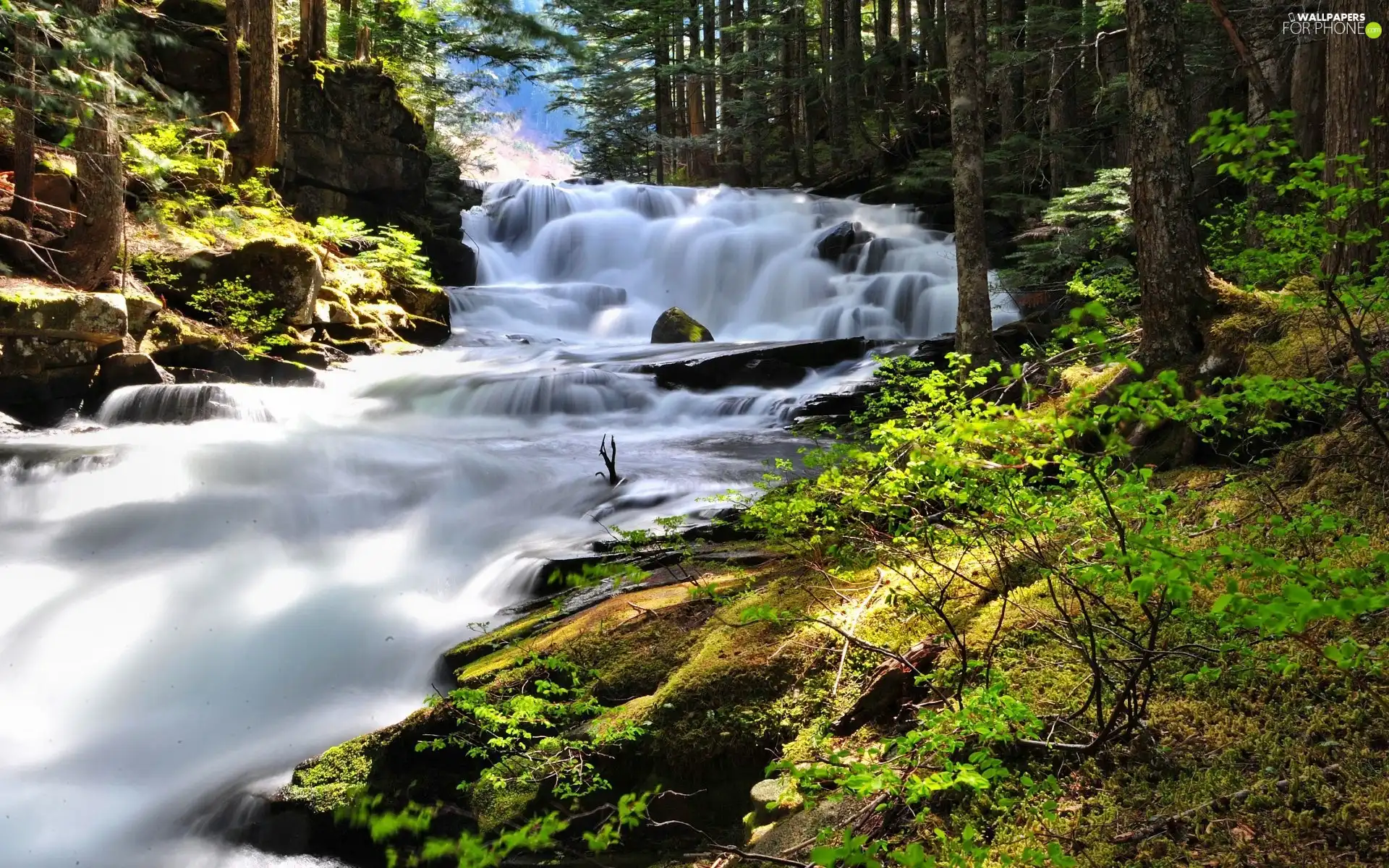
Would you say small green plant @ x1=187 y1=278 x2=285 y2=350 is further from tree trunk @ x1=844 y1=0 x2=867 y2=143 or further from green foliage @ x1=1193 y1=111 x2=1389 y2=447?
tree trunk @ x1=844 y1=0 x2=867 y2=143

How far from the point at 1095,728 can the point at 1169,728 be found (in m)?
0.20

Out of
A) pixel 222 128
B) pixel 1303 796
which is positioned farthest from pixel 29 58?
pixel 1303 796

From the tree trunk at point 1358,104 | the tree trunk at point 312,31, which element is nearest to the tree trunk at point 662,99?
the tree trunk at point 312,31

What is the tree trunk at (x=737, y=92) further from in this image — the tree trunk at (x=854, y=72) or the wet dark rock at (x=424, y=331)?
the wet dark rock at (x=424, y=331)

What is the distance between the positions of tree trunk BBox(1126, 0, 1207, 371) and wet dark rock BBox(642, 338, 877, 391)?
728 cm

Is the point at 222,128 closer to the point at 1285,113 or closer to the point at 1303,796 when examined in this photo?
the point at 1285,113

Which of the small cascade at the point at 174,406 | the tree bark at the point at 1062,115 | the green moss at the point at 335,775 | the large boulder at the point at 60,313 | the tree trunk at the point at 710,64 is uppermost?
the tree trunk at the point at 710,64

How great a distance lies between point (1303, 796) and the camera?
2.11 m

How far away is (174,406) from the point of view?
9.94 m

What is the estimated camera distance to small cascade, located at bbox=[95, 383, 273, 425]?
9.80 metres

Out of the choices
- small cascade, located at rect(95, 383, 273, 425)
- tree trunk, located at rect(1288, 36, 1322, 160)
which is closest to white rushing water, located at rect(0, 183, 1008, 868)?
small cascade, located at rect(95, 383, 273, 425)

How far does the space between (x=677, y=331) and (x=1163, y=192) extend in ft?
38.3

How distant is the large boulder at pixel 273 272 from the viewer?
11609mm

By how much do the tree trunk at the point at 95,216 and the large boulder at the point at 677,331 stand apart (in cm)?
882
